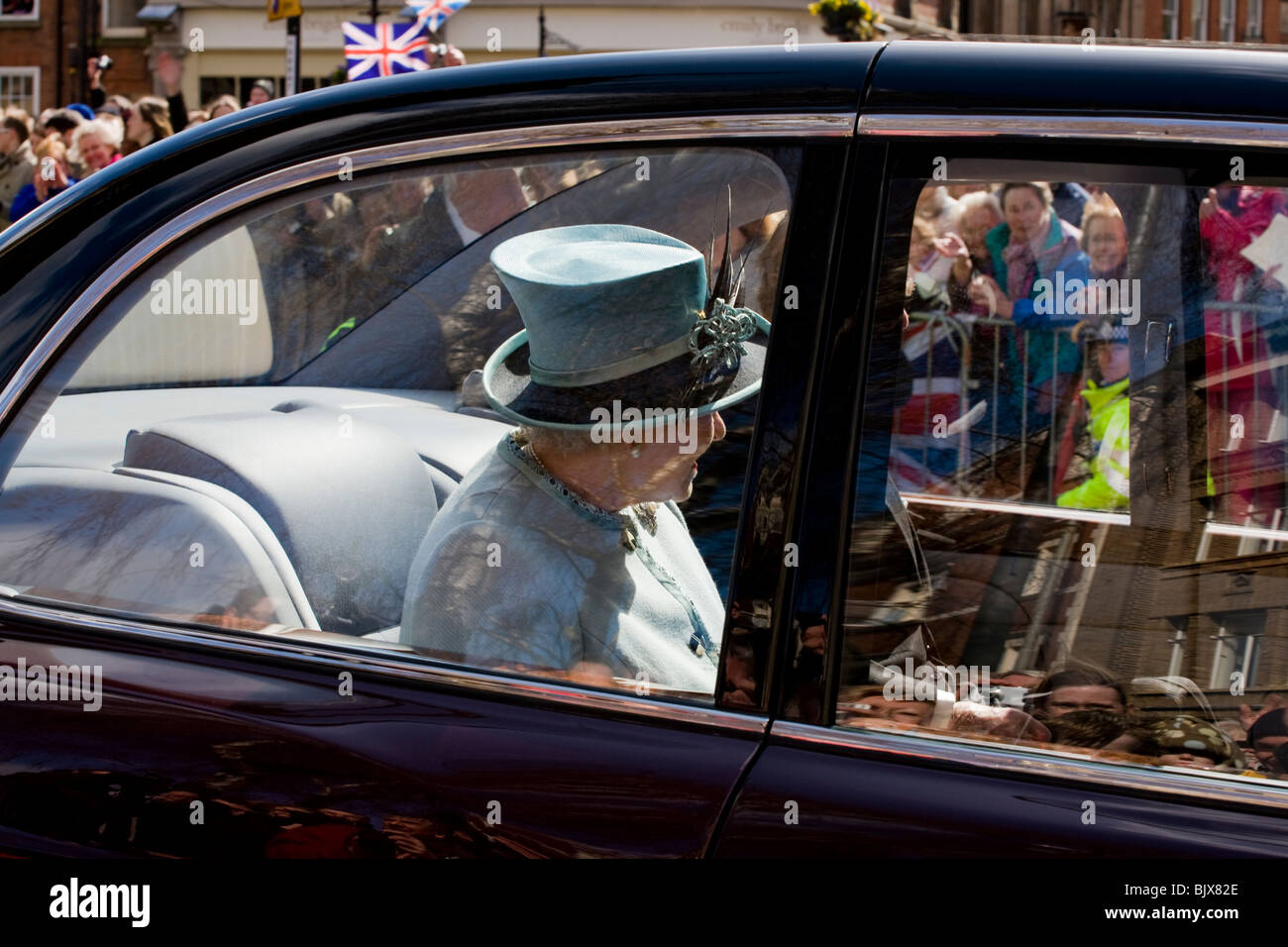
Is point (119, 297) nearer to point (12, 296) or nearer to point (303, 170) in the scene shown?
point (12, 296)

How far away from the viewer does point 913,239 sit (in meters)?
1.46

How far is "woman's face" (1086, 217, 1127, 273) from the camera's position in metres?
1.47

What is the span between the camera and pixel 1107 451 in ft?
5.30

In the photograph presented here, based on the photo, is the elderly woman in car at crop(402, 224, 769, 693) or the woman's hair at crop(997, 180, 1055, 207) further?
the elderly woman in car at crop(402, 224, 769, 693)

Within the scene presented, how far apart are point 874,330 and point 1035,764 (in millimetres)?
465

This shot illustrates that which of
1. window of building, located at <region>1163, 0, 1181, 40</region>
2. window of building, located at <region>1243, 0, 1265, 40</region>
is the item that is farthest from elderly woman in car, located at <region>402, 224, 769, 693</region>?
window of building, located at <region>1243, 0, 1265, 40</region>

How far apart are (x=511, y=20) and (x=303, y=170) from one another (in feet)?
64.8

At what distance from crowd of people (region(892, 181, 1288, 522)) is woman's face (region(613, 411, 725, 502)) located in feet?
0.81

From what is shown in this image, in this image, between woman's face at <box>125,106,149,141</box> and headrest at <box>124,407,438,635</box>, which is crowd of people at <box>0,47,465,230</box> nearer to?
woman's face at <box>125,106,149,141</box>

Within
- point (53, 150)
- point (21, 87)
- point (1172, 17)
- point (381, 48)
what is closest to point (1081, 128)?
point (53, 150)

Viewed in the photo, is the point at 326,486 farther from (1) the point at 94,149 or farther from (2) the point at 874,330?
(1) the point at 94,149

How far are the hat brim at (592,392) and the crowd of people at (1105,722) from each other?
40 cm

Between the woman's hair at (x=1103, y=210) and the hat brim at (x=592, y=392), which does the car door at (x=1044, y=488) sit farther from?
the hat brim at (x=592, y=392)

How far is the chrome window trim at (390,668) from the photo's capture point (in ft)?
4.72
